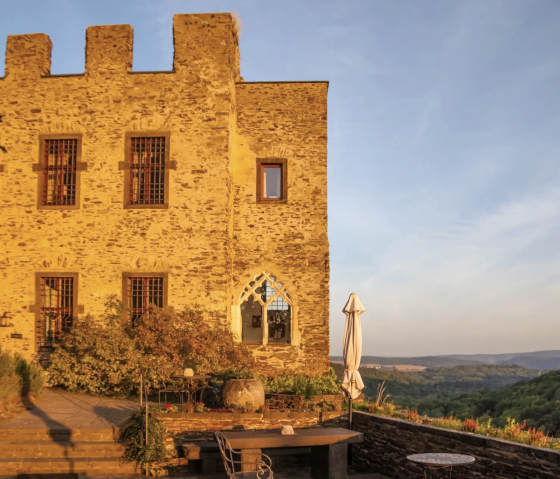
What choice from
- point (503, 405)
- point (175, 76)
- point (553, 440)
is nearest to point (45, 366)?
point (175, 76)

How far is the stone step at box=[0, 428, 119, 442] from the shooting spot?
10.9 meters

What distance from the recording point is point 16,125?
16391 mm

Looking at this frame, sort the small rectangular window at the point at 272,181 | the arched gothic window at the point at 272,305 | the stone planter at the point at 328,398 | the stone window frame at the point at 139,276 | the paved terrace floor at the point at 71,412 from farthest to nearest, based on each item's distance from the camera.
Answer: the small rectangular window at the point at 272,181, the arched gothic window at the point at 272,305, the stone window frame at the point at 139,276, the stone planter at the point at 328,398, the paved terrace floor at the point at 71,412

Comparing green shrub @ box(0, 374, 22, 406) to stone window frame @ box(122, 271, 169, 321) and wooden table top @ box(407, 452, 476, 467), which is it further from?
wooden table top @ box(407, 452, 476, 467)

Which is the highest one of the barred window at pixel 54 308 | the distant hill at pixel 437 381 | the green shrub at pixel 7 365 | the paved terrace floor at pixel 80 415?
the barred window at pixel 54 308

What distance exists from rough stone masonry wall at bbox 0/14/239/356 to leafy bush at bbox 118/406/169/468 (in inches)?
202

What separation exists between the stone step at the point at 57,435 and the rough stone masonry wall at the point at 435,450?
15.3ft

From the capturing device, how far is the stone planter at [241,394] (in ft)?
37.8

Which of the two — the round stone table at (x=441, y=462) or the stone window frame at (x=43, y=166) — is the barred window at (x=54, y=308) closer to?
the stone window frame at (x=43, y=166)

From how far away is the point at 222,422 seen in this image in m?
11.1

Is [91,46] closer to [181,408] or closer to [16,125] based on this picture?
[16,125]

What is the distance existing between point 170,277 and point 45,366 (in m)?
3.92

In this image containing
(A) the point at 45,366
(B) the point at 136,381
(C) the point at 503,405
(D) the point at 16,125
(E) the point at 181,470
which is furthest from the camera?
(C) the point at 503,405

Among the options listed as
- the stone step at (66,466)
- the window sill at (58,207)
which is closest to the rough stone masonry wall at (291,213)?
the window sill at (58,207)
